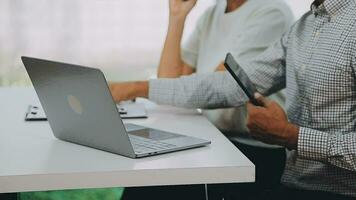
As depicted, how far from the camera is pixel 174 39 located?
2.09m

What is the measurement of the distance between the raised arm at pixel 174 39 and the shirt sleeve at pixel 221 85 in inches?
13.9

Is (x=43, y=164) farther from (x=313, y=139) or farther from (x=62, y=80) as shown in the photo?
(x=313, y=139)

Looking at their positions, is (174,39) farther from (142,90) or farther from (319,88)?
(319,88)

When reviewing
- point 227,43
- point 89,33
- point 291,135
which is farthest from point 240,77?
point 89,33

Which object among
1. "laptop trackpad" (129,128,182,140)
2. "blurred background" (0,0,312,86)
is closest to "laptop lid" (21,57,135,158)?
"laptop trackpad" (129,128,182,140)

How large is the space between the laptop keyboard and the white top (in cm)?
61

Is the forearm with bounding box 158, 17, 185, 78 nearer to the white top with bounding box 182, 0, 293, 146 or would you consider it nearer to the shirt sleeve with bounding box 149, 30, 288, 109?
the white top with bounding box 182, 0, 293, 146

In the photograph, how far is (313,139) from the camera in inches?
52.7

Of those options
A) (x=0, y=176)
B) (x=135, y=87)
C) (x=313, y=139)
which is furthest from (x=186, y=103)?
(x=0, y=176)

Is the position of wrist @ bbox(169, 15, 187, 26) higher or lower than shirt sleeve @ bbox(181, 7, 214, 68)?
higher

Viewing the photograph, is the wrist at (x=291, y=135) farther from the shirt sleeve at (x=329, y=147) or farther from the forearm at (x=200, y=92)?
the forearm at (x=200, y=92)

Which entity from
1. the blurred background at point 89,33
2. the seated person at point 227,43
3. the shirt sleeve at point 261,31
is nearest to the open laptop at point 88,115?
the seated person at point 227,43

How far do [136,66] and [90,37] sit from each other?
23 cm

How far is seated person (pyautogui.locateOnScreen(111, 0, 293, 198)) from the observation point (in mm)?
1815
